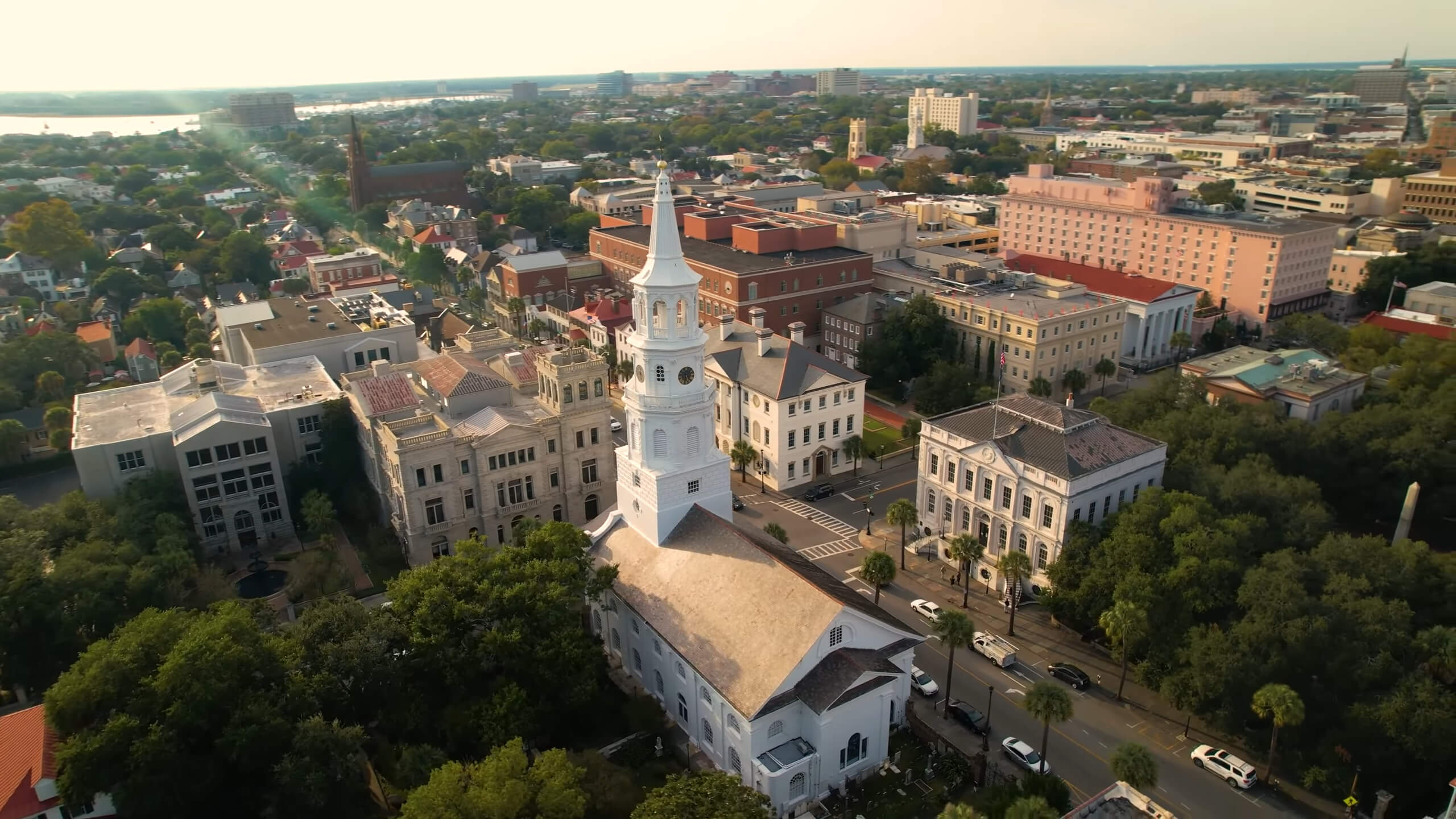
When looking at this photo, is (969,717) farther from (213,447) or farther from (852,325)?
(852,325)

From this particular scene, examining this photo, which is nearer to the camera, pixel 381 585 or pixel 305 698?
pixel 305 698

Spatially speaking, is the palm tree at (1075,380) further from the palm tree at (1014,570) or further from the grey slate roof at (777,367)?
the palm tree at (1014,570)

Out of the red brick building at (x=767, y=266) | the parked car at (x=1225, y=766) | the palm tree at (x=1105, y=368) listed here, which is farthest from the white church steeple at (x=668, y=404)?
the palm tree at (x=1105, y=368)

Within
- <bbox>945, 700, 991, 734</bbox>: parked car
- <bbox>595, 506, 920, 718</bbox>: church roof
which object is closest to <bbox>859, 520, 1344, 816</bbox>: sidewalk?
<bbox>945, 700, 991, 734</bbox>: parked car

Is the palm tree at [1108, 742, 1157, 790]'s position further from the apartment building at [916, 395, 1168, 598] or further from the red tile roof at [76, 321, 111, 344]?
the red tile roof at [76, 321, 111, 344]

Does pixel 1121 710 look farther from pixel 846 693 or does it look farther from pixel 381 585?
pixel 381 585

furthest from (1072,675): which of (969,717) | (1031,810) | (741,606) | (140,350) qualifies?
(140,350)

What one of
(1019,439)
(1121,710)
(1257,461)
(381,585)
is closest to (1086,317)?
(1257,461)
